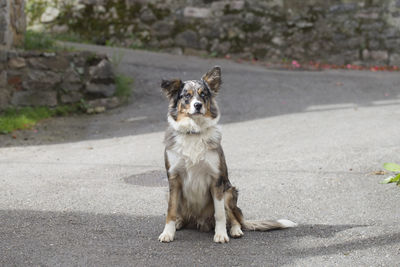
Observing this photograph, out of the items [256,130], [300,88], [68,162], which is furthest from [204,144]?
[300,88]

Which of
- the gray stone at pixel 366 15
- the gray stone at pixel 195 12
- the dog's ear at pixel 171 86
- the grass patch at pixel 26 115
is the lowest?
the grass patch at pixel 26 115

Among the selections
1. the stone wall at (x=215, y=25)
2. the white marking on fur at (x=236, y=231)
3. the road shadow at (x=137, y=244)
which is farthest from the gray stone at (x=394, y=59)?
the white marking on fur at (x=236, y=231)

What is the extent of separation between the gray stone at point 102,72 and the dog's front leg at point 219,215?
7.29m

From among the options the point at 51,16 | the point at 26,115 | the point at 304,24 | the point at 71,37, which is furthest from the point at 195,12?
the point at 26,115

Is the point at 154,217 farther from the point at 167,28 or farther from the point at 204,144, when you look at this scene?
the point at 167,28

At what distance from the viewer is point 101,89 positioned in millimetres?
11320

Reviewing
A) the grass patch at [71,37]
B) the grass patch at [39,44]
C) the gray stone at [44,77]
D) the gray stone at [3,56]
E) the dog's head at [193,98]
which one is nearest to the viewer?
the dog's head at [193,98]

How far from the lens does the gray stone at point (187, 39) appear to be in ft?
50.1

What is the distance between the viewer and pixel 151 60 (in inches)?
539

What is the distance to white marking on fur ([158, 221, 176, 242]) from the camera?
14.7 ft

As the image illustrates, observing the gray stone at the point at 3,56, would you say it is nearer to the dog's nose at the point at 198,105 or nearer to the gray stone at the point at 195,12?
the gray stone at the point at 195,12

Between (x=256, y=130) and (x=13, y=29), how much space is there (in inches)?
217

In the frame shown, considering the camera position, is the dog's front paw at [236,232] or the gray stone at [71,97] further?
the gray stone at [71,97]

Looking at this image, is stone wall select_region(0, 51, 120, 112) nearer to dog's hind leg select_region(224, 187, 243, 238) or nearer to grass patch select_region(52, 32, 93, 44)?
grass patch select_region(52, 32, 93, 44)
